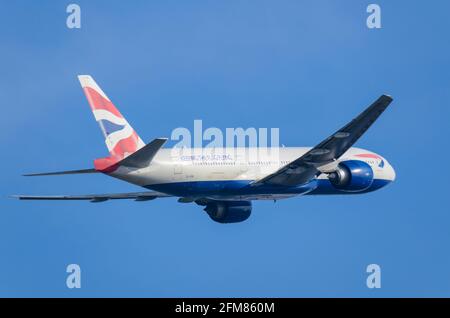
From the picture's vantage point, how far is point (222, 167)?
8000 cm

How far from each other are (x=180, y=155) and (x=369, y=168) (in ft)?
43.5

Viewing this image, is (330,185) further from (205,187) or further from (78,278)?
(78,278)

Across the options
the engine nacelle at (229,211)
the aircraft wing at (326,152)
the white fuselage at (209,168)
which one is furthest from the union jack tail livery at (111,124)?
the engine nacelle at (229,211)

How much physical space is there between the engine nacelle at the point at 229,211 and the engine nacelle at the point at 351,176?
7981mm

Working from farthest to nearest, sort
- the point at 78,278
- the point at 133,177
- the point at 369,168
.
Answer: the point at 369,168 → the point at 133,177 → the point at 78,278

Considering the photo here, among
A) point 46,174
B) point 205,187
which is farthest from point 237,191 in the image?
point 46,174

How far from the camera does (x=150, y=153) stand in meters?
74.4

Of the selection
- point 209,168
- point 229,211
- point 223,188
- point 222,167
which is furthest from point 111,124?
point 229,211

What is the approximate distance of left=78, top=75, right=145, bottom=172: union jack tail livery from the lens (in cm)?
7819

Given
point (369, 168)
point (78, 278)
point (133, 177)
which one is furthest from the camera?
point (369, 168)

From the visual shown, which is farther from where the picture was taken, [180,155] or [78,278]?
[180,155]

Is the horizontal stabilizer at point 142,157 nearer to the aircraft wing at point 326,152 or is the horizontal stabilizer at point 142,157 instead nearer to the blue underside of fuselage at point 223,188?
the blue underside of fuselage at point 223,188

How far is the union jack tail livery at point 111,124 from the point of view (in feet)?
257

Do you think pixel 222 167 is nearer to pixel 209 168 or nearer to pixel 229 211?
pixel 209 168
